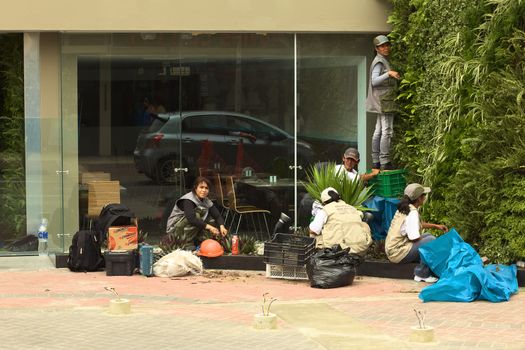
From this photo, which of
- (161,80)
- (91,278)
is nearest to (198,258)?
(91,278)

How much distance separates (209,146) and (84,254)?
3.12 meters

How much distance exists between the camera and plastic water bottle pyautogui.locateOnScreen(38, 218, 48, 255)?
16062mm

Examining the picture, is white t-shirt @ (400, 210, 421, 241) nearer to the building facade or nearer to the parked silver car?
the building facade

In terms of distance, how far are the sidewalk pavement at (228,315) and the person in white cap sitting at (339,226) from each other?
49cm

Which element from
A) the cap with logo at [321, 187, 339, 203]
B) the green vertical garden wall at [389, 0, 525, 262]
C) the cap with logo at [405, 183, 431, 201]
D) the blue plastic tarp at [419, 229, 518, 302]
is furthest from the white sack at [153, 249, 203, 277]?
the green vertical garden wall at [389, 0, 525, 262]

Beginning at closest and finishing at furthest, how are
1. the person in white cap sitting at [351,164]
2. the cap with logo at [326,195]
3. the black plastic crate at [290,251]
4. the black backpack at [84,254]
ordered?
the black plastic crate at [290,251]
the cap with logo at [326,195]
the black backpack at [84,254]
the person in white cap sitting at [351,164]

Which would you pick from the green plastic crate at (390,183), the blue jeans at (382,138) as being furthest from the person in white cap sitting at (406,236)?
the blue jeans at (382,138)

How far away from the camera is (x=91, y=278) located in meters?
14.1

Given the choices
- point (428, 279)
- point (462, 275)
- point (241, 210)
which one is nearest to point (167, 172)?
point (241, 210)

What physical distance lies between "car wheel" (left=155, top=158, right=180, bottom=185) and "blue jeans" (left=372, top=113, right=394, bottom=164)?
2.91m

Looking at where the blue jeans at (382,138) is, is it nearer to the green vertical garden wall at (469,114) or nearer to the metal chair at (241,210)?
the green vertical garden wall at (469,114)

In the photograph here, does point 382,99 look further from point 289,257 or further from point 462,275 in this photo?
point 462,275

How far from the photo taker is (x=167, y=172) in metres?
16.8

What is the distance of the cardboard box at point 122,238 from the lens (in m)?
14.6
